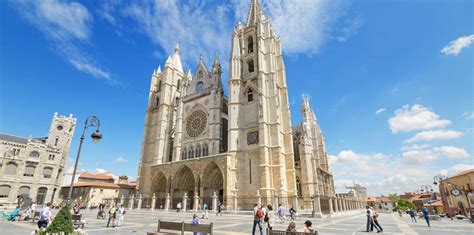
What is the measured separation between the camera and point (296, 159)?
33.9m

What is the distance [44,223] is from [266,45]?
29778 millimetres

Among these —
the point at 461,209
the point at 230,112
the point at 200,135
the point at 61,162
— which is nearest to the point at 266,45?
the point at 230,112

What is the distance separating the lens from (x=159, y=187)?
32312mm

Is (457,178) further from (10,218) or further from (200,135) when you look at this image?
(10,218)

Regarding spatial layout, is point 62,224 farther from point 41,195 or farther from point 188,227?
point 41,195

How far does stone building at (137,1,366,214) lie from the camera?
25.6 metres

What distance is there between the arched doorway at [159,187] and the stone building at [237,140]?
0.14 metres

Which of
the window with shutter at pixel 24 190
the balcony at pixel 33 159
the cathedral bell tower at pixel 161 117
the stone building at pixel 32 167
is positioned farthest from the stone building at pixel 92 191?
the balcony at pixel 33 159

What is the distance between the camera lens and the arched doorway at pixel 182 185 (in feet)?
96.9

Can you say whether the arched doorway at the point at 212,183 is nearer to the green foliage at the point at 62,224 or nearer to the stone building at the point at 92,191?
the stone building at the point at 92,191

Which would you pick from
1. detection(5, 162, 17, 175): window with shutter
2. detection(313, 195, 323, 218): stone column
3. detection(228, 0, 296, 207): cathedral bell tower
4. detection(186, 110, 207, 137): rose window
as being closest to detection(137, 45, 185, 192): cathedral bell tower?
detection(186, 110, 207, 137): rose window

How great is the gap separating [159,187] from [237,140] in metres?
13.6

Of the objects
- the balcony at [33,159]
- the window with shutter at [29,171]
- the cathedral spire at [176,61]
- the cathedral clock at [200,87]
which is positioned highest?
the cathedral spire at [176,61]

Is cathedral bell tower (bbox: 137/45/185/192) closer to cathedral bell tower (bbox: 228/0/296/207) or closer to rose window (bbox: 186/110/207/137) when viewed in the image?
rose window (bbox: 186/110/207/137)
